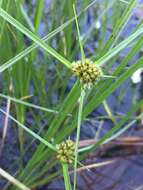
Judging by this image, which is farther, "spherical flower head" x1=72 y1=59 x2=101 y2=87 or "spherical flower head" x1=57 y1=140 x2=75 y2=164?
"spherical flower head" x1=57 y1=140 x2=75 y2=164

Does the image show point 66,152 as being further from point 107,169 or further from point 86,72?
point 107,169

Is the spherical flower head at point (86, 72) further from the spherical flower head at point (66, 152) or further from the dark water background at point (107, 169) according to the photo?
the dark water background at point (107, 169)

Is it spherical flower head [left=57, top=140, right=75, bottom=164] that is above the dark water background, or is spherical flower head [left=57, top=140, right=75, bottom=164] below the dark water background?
above

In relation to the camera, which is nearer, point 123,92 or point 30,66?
point 30,66

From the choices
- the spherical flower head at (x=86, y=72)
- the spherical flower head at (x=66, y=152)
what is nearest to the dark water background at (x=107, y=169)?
the spherical flower head at (x=66, y=152)

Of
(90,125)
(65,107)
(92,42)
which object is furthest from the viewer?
(92,42)

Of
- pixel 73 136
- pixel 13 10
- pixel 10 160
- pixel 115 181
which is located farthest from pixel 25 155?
pixel 13 10

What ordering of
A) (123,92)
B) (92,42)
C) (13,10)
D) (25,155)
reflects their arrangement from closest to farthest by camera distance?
(13,10), (25,155), (123,92), (92,42)

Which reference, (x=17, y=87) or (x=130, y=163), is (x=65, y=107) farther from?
(x=130, y=163)

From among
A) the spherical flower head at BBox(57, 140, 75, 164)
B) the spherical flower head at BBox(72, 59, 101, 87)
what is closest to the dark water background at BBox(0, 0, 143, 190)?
the spherical flower head at BBox(57, 140, 75, 164)

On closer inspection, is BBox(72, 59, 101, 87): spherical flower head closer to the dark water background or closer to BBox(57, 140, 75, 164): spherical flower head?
BBox(57, 140, 75, 164): spherical flower head
